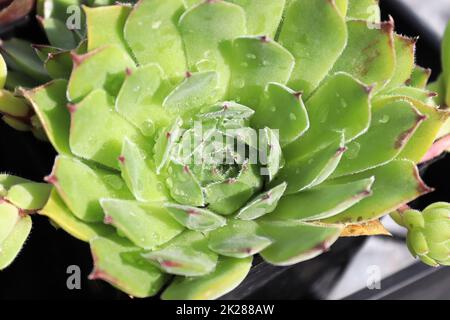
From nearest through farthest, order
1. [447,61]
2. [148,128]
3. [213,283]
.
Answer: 1. [213,283]
2. [148,128]
3. [447,61]

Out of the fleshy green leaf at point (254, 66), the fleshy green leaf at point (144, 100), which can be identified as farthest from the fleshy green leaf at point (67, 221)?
the fleshy green leaf at point (254, 66)

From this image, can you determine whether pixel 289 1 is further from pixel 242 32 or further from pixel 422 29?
pixel 422 29

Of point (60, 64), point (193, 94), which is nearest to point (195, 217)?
point (193, 94)

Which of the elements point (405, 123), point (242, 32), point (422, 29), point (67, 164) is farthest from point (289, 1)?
point (422, 29)

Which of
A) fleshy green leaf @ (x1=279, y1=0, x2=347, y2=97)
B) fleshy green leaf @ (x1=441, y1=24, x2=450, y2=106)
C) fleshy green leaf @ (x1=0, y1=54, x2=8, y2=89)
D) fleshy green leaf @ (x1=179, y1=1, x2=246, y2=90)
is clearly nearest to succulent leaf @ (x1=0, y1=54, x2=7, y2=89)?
fleshy green leaf @ (x1=0, y1=54, x2=8, y2=89)

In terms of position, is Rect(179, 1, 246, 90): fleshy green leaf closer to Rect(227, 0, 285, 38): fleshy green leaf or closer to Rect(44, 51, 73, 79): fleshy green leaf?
Rect(227, 0, 285, 38): fleshy green leaf

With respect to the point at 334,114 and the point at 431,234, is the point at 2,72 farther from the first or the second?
the point at 431,234
